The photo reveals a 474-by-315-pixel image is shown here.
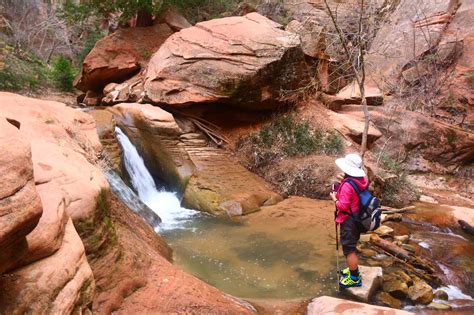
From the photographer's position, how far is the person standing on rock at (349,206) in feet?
16.2

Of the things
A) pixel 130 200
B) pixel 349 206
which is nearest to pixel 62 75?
pixel 130 200

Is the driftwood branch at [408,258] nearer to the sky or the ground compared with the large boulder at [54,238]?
nearer to the ground

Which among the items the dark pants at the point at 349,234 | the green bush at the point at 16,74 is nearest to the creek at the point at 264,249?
the dark pants at the point at 349,234

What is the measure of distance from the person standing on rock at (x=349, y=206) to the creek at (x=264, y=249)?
13.3 inches

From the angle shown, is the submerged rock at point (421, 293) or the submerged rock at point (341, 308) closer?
the submerged rock at point (341, 308)

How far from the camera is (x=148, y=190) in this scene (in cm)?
936

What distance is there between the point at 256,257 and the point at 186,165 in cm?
368

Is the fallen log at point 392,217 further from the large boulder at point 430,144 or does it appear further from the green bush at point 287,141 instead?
the large boulder at point 430,144

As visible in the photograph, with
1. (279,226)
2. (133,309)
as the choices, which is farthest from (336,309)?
(279,226)

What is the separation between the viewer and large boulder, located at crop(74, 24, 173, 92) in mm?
13477

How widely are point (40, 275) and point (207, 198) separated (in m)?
6.13

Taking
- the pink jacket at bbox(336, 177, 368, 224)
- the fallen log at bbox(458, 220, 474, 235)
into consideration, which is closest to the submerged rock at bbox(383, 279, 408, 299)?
the pink jacket at bbox(336, 177, 368, 224)

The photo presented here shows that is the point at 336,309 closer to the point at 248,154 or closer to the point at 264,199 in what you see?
the point at 264,199

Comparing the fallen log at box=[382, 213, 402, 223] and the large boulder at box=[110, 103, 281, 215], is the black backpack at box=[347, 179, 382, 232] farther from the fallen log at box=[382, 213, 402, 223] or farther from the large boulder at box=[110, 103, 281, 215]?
the large boulder at box=[110, 103, 281, 215]
